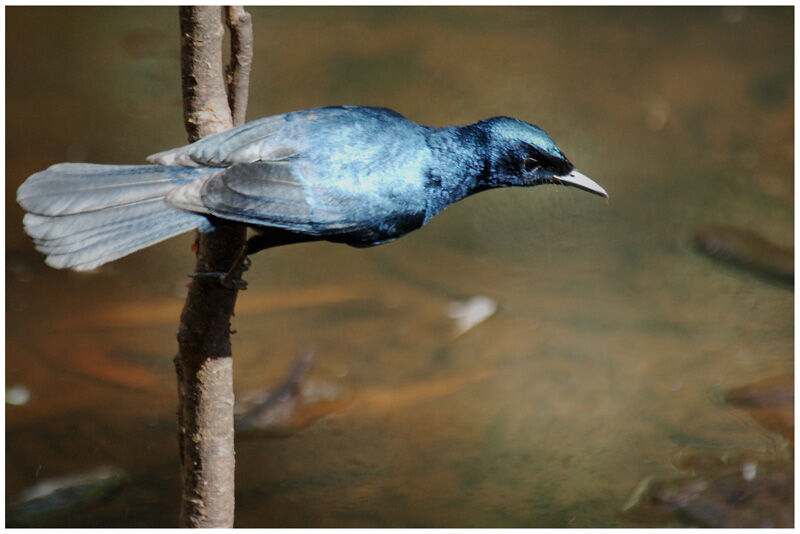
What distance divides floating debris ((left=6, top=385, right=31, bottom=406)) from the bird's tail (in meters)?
1.98

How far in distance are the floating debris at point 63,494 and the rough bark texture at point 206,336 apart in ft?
4.05

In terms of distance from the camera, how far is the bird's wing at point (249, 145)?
2.25 metres

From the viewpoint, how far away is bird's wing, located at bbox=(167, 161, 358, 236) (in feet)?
7.15

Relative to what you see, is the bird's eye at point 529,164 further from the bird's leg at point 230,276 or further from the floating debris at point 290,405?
the floating debris at point 290,405

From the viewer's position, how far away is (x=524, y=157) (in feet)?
8.25

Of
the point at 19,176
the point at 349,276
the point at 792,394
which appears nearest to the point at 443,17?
the point at 349,276

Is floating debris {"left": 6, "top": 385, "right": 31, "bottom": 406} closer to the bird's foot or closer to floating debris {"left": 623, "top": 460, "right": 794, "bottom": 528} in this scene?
the bird's foot

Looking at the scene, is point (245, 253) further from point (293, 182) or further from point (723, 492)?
point (723, 492)

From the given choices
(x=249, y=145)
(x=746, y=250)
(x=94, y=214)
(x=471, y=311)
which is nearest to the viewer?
(x=94, y=214)

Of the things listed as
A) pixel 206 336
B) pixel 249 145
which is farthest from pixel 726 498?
pixel 249 145

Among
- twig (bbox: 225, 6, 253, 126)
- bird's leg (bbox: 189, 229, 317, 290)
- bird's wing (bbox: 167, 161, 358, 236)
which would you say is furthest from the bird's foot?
twig (bbox: 225, 6, 253, 126)

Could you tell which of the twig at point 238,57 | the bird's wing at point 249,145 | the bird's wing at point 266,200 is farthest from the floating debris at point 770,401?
the twig at point 238,57

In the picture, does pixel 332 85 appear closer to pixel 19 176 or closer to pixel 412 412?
pixel 19 176

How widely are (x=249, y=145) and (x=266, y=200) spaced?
0.15 meters
